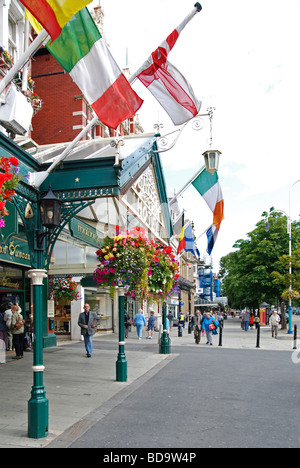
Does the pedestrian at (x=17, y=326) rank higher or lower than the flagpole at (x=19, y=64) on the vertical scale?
lower

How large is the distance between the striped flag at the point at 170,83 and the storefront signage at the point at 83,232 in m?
5.50

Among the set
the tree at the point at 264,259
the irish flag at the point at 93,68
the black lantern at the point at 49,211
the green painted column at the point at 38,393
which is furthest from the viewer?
the tree at the point at 264,259

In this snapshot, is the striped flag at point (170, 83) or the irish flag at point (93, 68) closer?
the irish flag at point (93, 68)

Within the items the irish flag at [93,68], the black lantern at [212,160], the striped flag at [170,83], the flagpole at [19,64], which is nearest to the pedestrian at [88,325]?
the black lantern at [212,160]

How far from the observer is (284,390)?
8.61 meters

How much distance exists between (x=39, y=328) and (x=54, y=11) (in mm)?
4194

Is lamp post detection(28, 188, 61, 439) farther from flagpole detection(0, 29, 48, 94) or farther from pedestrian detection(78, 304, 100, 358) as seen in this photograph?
pedestrian detection(78, 304, 100, 358)

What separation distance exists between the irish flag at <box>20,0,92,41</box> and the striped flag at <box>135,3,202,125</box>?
7.03ft

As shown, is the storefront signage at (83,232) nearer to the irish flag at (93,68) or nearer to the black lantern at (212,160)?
the black lantern at (212,160)

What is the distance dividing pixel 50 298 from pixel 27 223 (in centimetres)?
1098

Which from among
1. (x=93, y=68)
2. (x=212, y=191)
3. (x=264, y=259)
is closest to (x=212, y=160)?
(x=212, y=191)

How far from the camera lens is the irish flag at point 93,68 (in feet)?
17.1

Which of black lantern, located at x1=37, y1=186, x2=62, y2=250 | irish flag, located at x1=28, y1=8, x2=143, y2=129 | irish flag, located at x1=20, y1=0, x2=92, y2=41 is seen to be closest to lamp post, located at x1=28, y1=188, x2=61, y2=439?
black lantern, located at x1=37, y1=186, x2=62, y2=250

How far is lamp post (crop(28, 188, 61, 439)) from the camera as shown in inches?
211
